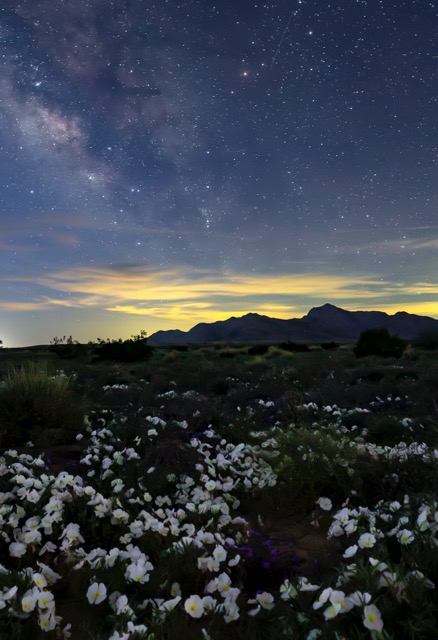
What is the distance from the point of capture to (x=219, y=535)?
4.21 meters

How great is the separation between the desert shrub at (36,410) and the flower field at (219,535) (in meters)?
0.09

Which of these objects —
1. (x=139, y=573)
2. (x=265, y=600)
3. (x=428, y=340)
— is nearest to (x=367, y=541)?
(x=265, y=600)

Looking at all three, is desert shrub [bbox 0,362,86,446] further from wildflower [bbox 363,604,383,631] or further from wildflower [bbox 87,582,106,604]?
wildflower [bbox 363,604,383,631]

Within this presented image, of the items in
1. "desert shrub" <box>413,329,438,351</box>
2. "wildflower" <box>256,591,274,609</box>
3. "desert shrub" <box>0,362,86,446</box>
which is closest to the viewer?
"wildflower" <box>256,591,274,609</box>

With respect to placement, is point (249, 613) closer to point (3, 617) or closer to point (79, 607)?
point (79, 607)

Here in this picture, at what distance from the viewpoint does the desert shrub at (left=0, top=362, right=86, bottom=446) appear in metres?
8.36

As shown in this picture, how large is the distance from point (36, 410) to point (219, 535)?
18.7 ft

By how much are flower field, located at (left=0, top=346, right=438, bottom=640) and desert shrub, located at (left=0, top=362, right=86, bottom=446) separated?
91 millimetres

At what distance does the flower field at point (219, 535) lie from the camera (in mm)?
2918

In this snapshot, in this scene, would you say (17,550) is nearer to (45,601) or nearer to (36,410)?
(45,601)

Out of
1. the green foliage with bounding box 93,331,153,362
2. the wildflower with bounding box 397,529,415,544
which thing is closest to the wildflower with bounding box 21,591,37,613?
the wildflower with bounding box 397,529,415,544

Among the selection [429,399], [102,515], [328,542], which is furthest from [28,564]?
[429,399]

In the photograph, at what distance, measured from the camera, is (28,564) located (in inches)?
162

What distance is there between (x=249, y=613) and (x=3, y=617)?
4.78 feet
